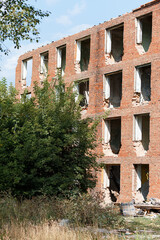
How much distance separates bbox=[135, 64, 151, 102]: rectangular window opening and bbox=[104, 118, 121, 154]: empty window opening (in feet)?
9.50

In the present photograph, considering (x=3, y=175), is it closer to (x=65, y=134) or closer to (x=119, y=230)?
(x=65, y=134)

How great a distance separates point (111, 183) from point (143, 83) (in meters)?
6.96

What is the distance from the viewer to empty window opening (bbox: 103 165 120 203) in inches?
961

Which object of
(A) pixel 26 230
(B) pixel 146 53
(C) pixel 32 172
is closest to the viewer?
(A) pixel 26 230

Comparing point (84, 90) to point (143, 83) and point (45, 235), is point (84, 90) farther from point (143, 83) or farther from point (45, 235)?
point (45, 235)

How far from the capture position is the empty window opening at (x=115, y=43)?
2556 centimetres

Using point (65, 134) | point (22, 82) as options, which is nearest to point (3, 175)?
point (65, 134)

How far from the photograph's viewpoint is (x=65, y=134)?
17.4m

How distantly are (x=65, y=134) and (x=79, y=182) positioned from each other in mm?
2554

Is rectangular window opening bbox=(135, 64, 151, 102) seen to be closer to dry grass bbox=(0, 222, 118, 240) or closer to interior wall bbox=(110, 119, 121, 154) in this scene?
interior wall bbox=(110, 119, 121, 154)

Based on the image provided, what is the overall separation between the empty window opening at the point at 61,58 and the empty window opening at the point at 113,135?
5851 mm

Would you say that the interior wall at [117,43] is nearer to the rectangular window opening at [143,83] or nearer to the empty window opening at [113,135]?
the rectangular window opening at [143,83]

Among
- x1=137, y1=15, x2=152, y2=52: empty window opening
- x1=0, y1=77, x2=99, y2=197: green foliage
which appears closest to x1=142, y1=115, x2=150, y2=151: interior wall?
x1=137, y1=15, x2=152, y2=52: empty window opening

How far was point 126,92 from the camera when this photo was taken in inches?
933
